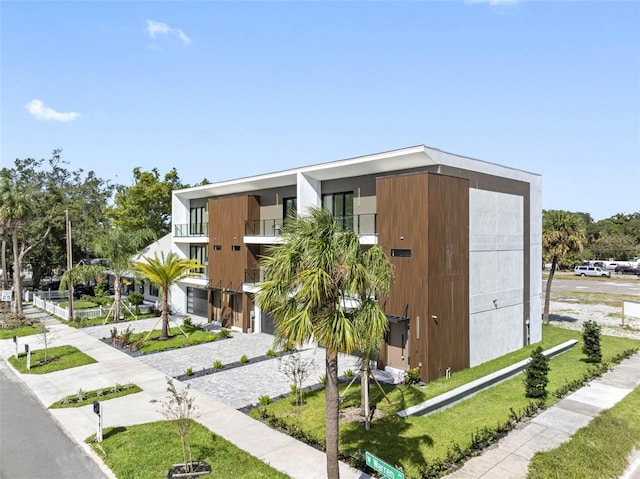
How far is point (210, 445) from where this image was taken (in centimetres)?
1155

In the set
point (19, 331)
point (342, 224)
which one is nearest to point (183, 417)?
point (342, 224)

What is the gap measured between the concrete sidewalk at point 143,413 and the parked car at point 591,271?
221 ft

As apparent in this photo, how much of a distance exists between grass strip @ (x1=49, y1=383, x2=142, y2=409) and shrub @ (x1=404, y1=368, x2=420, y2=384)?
33.7 ft

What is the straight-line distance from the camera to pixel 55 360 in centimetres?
2036

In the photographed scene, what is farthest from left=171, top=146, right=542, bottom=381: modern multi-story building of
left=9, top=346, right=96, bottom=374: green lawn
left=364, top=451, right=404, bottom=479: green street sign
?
left=9, top=346, right=96, bottom=374: green lawn

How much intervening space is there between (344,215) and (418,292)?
23.3 ft

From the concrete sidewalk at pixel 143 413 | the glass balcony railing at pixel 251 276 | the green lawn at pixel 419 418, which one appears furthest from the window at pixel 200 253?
the green lawn at pixel 419 418

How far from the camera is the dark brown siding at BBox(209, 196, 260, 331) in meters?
26.6

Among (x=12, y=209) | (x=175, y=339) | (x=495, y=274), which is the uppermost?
(x=12, y=209)

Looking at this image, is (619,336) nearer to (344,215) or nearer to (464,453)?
(344,215)

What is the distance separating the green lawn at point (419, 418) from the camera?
11.3 m

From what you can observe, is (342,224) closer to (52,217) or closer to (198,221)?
(198,221)

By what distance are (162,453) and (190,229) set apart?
23.9 m

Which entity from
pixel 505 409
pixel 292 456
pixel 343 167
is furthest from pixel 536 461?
pixel 343 167
